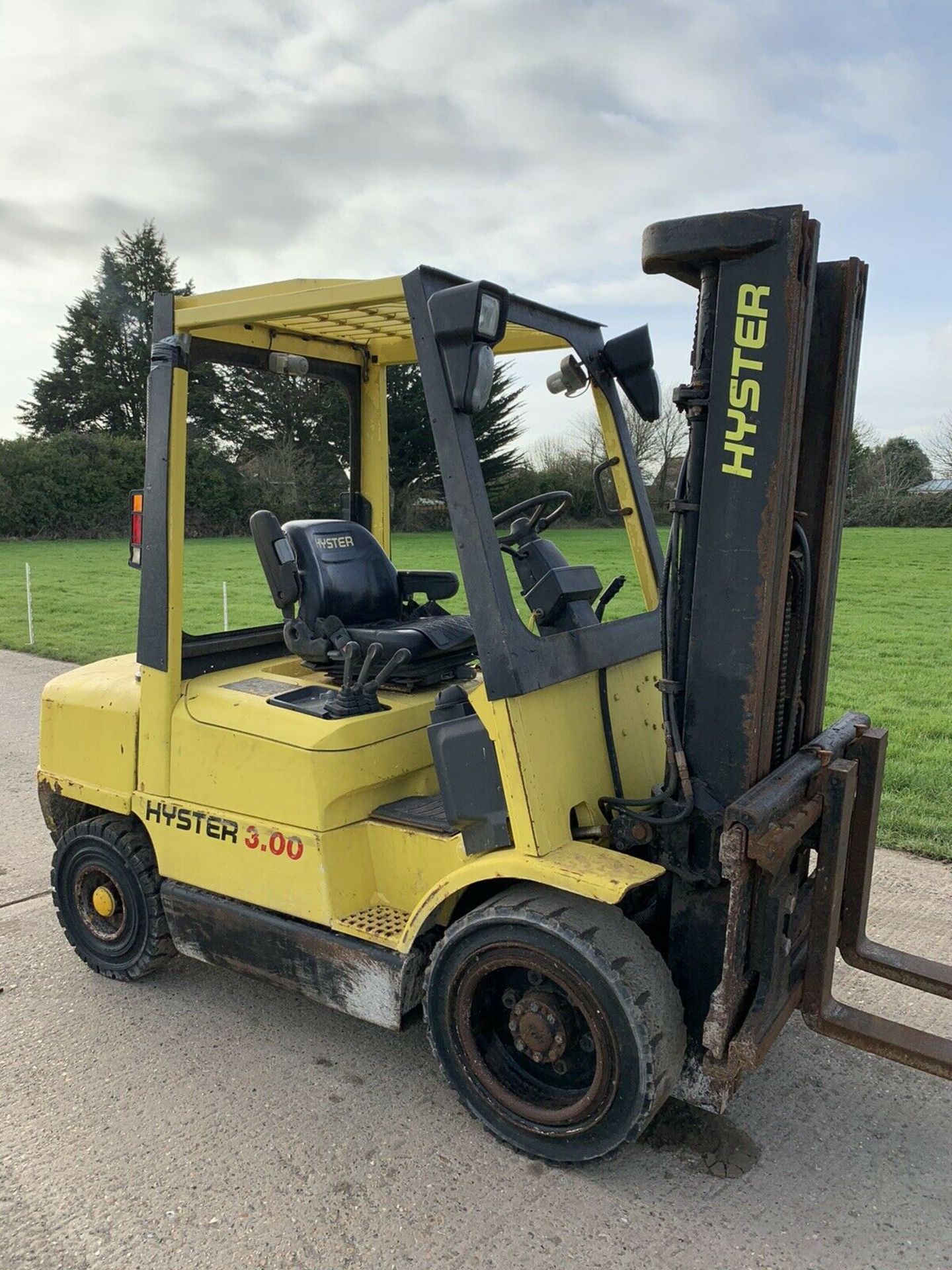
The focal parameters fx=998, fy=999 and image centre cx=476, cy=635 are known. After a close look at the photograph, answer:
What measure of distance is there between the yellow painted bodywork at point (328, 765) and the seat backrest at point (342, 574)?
12.5 inches

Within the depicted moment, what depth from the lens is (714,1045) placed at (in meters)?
2.74

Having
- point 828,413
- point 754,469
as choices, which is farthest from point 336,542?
point 828,413

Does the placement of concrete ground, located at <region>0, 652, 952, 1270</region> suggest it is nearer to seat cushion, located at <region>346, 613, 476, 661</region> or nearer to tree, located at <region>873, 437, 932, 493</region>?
seat cushion, located at <region>346, 613, 476, 661</region>

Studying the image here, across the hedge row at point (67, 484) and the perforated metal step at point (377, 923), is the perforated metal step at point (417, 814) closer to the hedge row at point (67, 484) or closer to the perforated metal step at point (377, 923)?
the perforated metal step at point (377, 923)

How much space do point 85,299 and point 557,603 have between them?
46.9 metres

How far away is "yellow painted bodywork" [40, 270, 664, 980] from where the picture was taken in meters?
3.02

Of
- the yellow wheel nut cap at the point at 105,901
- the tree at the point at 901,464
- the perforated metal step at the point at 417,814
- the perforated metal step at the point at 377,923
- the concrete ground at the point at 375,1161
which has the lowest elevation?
the concrete ground at the point at 375,1161

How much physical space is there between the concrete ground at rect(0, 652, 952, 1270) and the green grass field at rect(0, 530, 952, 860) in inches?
64.5

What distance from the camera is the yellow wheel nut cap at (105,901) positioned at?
4168 millimetres

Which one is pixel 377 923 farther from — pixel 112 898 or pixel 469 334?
pixel 469 334

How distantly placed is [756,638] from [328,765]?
1460mm

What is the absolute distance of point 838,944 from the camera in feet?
10.6

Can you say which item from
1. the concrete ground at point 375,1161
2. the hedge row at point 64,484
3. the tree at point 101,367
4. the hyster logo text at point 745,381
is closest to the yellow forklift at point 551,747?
the hyster logo text at point 745,381


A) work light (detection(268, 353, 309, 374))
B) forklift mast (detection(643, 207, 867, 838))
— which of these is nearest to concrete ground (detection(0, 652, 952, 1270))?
forklift mast (detection(643, 207, 867, 838))
